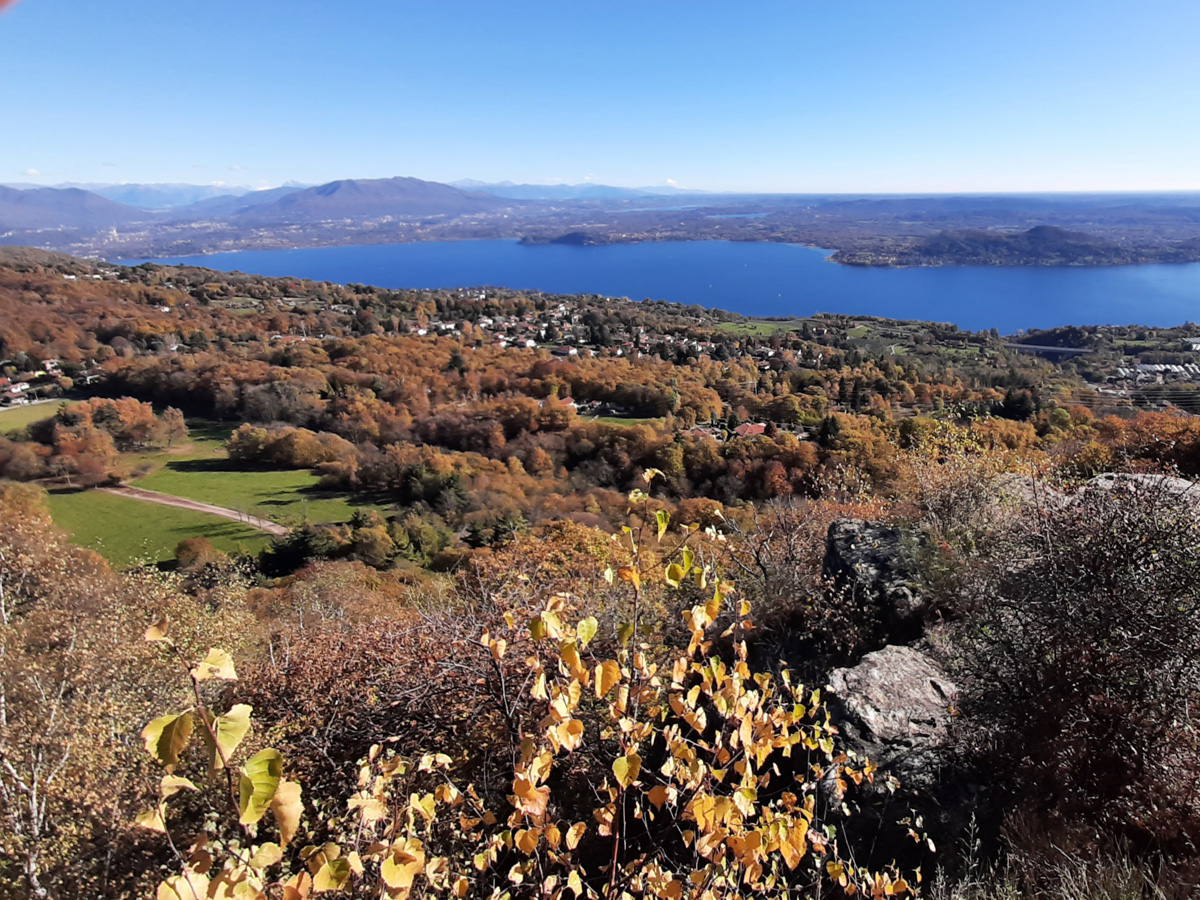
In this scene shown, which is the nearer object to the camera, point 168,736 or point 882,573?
point 168,736

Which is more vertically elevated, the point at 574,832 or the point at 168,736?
the point at 168,736

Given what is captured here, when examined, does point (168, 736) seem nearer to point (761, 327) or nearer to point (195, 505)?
point (195, 505)

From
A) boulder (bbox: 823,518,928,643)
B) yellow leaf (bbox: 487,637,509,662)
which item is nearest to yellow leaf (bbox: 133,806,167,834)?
yellow leaf (bbox: 487,637,509,662)

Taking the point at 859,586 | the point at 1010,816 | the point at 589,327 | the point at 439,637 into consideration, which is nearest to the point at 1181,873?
the point at 1010,816

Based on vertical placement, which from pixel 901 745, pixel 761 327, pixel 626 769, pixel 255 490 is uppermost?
pixel 626 769

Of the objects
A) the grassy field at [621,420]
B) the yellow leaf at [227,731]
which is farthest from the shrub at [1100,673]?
the grassy field at [621,420]

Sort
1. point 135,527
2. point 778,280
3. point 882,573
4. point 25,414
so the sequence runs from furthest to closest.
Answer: point 778,280 < point 25,414 < point 135,527 < point 882,573

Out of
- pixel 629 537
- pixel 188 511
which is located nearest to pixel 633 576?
pixel 629 537

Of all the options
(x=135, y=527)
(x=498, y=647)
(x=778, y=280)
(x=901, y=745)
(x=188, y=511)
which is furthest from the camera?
(x=778, y=280)
